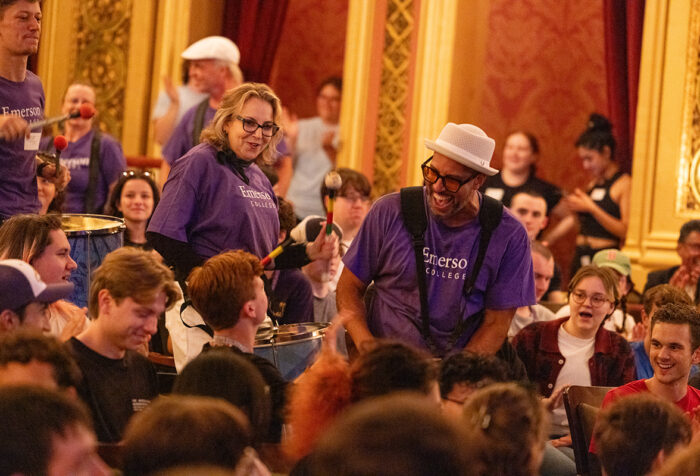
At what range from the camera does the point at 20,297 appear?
306 cm

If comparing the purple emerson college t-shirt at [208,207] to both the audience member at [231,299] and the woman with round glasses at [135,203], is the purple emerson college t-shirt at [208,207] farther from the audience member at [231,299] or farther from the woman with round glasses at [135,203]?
the woman with round glasses at [135,203]

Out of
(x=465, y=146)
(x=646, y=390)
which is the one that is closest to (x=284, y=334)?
(x=465, y=146)

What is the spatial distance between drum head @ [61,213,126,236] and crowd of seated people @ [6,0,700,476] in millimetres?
171

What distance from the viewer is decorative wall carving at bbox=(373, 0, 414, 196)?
7922 mm

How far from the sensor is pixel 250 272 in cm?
352

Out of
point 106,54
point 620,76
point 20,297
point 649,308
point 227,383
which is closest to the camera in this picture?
point 227,383

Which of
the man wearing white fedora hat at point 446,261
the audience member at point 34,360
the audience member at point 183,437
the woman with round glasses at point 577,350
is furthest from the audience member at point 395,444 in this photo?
the woman with round glasses at point 577,350

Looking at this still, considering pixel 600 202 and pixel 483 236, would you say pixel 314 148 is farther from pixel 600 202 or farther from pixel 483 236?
pixel 483 236

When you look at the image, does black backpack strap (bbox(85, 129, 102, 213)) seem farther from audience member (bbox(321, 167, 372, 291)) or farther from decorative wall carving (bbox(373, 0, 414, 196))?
decorative wall carving (bbox(373, 0, 414, 196))

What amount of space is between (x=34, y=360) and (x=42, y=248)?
129cm

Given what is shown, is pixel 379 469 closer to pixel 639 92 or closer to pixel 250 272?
pixel 250 272

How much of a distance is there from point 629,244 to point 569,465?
10.7 ft

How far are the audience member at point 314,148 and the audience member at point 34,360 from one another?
4.77 meters

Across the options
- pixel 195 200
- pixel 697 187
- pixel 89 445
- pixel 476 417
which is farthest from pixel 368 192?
pixel 89 445
